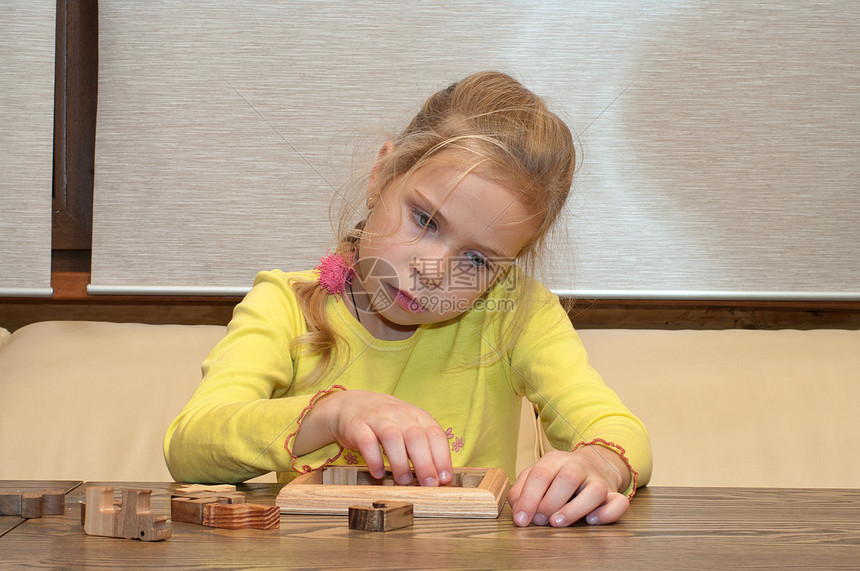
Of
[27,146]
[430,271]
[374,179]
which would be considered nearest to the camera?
[430,271]

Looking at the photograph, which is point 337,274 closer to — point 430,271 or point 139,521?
point 430,271

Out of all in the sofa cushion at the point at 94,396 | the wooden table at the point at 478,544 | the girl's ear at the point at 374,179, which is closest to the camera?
the wooden table at the point at 478,544

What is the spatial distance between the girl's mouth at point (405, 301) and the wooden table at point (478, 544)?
0.37 metres

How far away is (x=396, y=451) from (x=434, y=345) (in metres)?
0.50

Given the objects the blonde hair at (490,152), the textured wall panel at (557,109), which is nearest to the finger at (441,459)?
the blonde hair at (490,152)

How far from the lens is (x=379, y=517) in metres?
0.52

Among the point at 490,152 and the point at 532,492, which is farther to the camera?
the point at 490,152

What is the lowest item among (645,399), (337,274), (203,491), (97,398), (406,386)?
(97,398)

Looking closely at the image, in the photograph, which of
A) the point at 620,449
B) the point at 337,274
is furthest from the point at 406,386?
the point at 620,449

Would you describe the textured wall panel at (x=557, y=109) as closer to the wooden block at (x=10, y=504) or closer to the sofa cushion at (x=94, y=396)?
the sofa cushion at (x=94, y=396)

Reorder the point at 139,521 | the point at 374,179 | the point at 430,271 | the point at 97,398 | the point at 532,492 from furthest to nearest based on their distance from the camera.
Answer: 1. the point at 97,398
2. the point at 374,179
3. the point at 430,271
4. the point at 532,492
5. the point at 139,521

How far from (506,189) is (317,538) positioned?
55 cm

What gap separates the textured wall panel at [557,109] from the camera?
1.61 metres

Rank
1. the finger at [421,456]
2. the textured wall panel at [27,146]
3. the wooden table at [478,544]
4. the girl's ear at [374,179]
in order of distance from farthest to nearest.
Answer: the textured wall panel at [27,146]
the girl's ear at [374,179]
the finger at [421,456]
the wooden table at [478,544]
